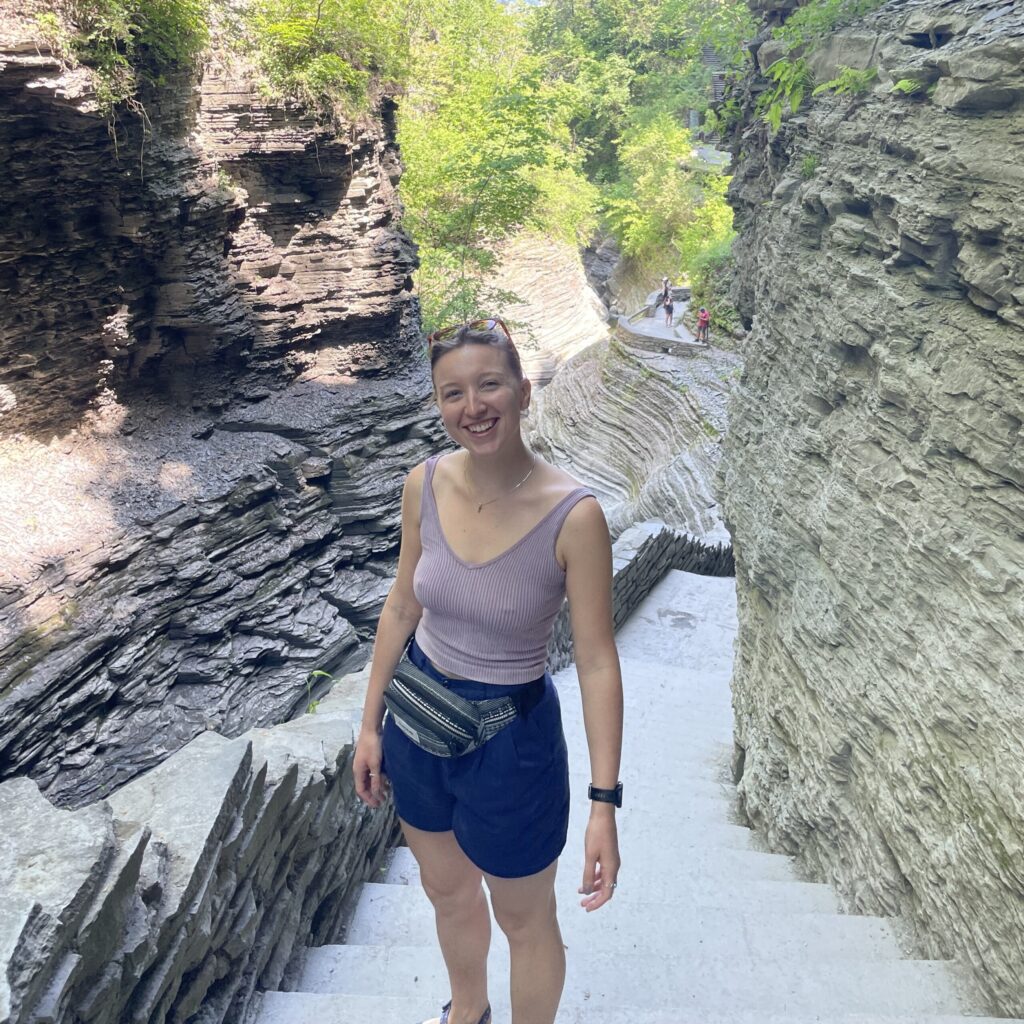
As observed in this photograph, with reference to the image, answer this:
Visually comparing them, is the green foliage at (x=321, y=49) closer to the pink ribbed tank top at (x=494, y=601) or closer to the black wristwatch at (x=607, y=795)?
the pink ribbed tank top at (x=494, y=601)

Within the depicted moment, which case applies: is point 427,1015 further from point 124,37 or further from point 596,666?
point 124,37

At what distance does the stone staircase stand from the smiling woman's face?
1275 millimetres

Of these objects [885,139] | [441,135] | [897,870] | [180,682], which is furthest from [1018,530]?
[441,135]

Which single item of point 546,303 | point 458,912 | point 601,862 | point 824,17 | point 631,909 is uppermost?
point 824,17

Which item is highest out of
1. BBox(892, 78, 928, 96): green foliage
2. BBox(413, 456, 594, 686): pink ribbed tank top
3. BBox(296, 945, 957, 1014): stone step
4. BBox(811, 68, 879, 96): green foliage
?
BBox(892, 78, 928, 96): green foliage

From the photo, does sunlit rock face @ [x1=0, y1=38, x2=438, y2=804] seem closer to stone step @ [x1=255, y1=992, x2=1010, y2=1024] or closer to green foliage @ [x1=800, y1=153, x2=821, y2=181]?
stone step @ [x1=255, y1=992, x2=1010, y2=1024]

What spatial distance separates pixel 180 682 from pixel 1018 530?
628 cm

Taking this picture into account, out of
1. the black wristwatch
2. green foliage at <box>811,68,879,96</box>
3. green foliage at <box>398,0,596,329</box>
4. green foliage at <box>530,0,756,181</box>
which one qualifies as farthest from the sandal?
green foliage at <box>530,0,756,181</box>

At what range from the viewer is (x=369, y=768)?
68.1 inches

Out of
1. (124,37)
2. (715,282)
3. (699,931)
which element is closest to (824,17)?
(699,931)

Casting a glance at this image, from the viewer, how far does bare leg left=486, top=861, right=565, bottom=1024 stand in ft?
5.13

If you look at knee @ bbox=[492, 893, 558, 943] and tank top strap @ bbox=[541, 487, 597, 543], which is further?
knee @ bbox=[492, 893, 558, 943]

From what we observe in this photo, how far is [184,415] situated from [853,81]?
6884 mm

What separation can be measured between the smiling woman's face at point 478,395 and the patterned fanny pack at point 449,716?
452 millimetres
